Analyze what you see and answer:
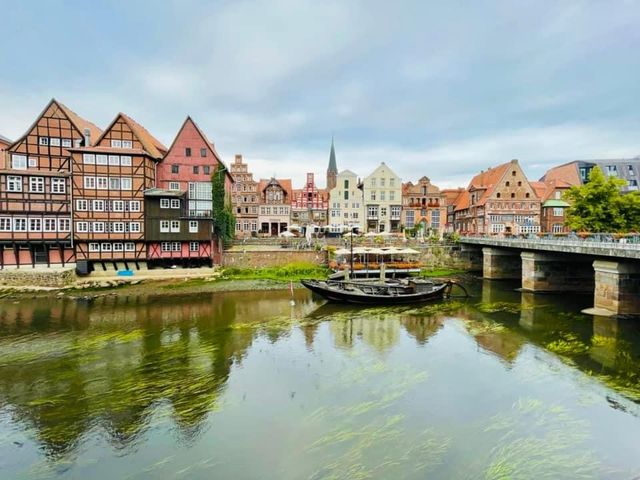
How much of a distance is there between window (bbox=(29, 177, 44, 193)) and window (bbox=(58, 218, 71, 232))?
9.97 ft

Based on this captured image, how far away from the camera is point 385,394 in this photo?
43.2 ft

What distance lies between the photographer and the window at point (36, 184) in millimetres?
33094

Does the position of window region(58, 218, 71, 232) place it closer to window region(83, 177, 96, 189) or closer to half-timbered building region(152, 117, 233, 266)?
window region(83, 177, 96, 189)

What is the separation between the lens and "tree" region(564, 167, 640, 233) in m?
33.3

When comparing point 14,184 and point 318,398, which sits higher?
point 14,184

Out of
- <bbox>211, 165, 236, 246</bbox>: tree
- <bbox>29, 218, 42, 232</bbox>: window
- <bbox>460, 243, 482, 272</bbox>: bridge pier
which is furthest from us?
<bbox>460, 243, 482, 272</bbox>: bridge pier

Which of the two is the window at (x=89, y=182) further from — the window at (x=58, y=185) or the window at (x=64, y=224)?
the window at (x=64, y=224)

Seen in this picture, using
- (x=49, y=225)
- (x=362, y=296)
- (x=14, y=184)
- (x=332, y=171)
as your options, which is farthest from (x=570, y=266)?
(x=332, y=171)

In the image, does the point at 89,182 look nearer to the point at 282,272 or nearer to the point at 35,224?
the point at 35,224

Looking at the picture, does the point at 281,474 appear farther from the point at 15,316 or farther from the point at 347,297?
the point at 15,316

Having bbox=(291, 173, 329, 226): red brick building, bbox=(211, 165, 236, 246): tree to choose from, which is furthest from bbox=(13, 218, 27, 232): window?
bbox=(291, 173, 329, 226): red brick building

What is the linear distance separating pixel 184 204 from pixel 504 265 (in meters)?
33.8

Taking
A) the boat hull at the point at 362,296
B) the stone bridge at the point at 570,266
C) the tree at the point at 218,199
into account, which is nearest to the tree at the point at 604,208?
the stone bridge at the point at 570,266

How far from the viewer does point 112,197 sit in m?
34.4
